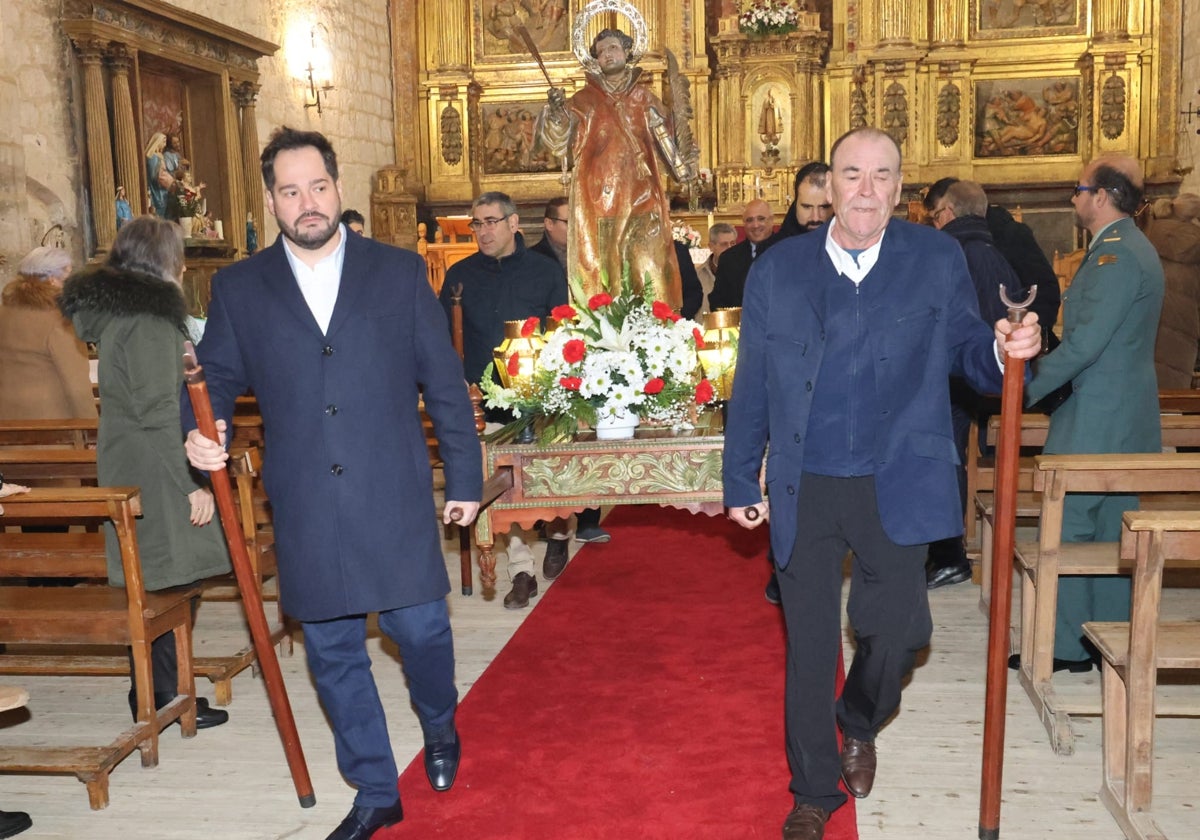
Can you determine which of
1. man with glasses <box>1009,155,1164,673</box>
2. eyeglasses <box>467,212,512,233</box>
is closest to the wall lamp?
eyeglasses <box>467,212,512,233</box>

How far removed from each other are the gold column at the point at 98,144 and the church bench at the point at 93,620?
636cm

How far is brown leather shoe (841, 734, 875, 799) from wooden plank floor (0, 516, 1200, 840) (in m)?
0.05

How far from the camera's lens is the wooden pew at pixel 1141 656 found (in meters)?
3.16

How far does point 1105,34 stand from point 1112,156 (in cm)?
1307

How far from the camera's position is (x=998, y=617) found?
3.01 meters

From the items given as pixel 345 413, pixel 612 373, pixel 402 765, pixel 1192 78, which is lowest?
pixel 402 765

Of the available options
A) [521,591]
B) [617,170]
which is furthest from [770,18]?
[521,591]

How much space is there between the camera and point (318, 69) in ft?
48.1

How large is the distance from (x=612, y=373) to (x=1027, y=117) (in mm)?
13190

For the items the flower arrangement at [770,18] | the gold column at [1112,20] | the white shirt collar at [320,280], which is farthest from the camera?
the flower arrangement at [770,18]

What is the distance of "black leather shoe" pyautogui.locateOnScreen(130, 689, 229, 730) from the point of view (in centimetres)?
422

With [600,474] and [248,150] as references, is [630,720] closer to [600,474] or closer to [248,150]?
[600,474]

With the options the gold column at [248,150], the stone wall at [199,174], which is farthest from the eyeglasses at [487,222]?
the gold column at [248,150]

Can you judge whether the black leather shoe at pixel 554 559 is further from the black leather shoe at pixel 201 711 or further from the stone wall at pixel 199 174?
the stone wall at pixel 199 174
